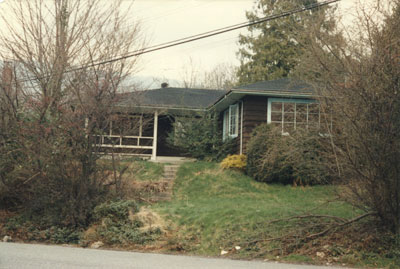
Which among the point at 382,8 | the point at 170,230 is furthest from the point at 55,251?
the point at 382,8

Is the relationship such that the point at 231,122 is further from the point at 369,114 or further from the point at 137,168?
the point at 369,114

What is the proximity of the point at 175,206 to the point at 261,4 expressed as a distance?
27392 millimetres

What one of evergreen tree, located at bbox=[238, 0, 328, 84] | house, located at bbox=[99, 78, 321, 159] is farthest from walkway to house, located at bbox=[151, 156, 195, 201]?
evergreen tree, located at bbox=[238, 0, 328, 84]

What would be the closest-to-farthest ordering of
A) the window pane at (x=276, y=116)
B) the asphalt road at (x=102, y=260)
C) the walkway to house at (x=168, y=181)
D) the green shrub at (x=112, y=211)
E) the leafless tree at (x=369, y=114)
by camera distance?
1. the asphalt road at (x=102, y=260)
2. the leafless tree at (x=369, y=114)
3. the green shrub at (x=112, y=211)
4. the walkway to house at (x=168, y=181)
5. the window pane at (x=276, y=116)

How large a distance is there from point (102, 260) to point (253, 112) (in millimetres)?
11792

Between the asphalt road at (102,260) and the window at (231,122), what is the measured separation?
11.5 meters

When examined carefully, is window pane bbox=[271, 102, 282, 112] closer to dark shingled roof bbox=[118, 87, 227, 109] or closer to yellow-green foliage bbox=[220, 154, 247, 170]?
yellow-green foliage bbox=[220, 154, 247, 170]

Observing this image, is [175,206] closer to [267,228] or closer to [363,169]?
[267,228]

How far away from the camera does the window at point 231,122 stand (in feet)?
67.3

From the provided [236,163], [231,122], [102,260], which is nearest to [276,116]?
[236,163]

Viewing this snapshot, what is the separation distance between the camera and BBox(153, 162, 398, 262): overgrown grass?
33.3 feet

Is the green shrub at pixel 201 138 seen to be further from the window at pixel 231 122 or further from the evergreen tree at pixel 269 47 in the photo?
the evergreen tree at pixel 269 47

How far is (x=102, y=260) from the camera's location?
8.45 meters

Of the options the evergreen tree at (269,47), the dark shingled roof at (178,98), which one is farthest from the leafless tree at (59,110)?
the evergreen tree at (269,47)
